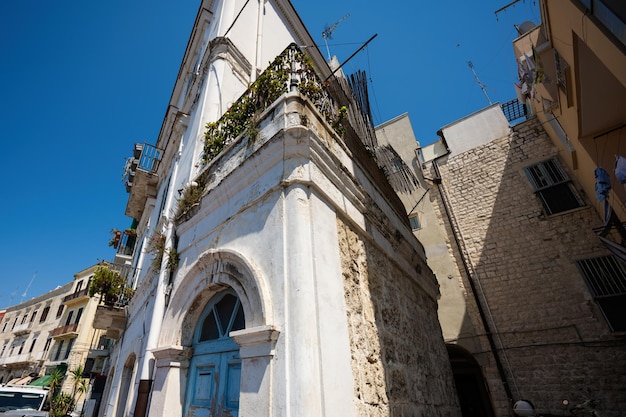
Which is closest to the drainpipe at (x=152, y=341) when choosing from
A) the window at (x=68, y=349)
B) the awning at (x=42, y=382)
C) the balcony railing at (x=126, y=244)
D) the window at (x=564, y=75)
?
the window at (x=564, y=75)

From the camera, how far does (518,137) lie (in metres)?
10.4

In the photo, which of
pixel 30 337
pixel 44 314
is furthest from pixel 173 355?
pixel 30 337

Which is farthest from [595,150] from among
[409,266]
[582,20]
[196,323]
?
[196,323]

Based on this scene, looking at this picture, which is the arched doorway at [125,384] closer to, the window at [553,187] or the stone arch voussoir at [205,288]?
the stone arch voussoir at [205,288]

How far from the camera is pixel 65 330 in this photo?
2347cm

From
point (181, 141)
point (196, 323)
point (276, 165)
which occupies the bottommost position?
point (196, 323)

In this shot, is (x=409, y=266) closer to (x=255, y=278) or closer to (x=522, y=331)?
(x=255, y=278)

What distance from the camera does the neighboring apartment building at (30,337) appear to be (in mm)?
25109

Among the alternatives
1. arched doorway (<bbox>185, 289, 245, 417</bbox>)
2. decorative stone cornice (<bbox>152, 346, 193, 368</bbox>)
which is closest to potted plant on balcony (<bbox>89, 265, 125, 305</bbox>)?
decorative stone cornice (<bbox>152, 346, 193, 368</bbox>)

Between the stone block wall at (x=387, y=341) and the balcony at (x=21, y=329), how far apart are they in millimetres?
39953

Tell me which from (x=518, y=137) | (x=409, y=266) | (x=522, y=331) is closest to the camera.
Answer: (x=409, y=266)

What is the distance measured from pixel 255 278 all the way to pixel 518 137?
1188 centimetres

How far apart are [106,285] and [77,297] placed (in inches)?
872

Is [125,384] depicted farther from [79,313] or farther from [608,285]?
[79,313]
